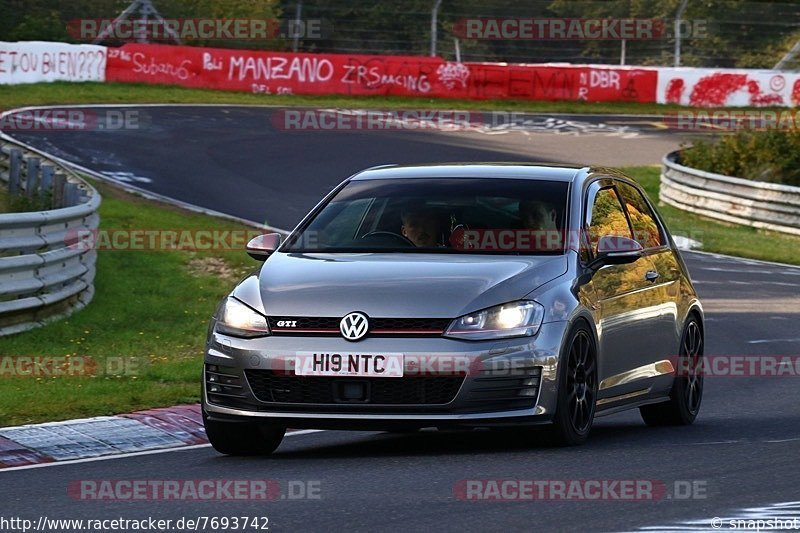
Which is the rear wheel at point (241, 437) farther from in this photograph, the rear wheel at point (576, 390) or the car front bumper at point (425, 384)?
the rear wheel at point (576, 390)

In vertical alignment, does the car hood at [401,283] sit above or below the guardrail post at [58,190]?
above

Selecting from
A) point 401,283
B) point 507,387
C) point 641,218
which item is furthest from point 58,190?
point 507,387

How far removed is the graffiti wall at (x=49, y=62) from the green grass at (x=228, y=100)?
0.32 meters

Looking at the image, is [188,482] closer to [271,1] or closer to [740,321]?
[740,321]

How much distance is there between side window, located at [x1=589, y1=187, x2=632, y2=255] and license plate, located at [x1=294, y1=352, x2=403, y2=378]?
69.6 inches

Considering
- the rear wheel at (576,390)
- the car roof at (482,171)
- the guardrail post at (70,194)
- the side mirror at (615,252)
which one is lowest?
the guardrail post at (70,194)

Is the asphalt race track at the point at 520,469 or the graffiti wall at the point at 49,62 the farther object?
the graffiti wall at the point at 49,62

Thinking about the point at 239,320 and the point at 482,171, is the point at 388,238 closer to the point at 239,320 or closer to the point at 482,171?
the point at 482,171

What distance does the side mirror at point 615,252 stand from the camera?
9.28 m

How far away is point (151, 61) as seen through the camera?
139 ft

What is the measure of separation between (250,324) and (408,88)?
3548 centimetres

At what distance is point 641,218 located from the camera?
10492 mm

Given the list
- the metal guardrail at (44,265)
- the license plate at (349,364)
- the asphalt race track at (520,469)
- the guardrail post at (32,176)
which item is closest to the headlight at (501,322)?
the license plate at (349,364)

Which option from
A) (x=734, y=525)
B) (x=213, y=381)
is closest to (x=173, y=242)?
(x=213, y=381)
